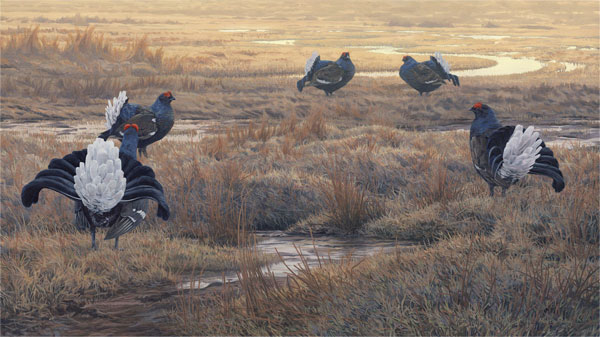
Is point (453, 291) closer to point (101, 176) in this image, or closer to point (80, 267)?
point (101, 176)

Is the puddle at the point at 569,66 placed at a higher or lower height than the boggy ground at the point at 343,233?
lower

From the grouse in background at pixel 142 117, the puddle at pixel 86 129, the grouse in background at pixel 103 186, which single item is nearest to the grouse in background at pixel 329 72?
the puddle at pixel 86 129

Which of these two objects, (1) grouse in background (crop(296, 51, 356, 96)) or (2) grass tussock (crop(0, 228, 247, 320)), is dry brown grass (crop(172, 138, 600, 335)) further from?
(1) grouse in background (crop(296, 51, 356, 96))

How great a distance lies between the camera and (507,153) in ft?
22.9

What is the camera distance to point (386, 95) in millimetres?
19891

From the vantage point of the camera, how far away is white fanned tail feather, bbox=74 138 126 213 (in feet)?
17.5

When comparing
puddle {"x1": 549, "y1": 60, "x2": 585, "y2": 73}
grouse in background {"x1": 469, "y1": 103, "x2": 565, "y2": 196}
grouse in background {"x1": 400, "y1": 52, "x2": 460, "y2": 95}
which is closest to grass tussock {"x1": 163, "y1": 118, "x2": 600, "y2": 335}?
grouse in background {"x1": 469, "y1": 103, "x2": 565, "y2": 196}

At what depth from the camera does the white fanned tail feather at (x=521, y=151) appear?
22.6ft

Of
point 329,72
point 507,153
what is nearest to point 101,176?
point 507,153

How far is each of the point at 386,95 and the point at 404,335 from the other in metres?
15.9

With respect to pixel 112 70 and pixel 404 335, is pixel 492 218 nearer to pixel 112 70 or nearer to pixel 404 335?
pixel 404 335

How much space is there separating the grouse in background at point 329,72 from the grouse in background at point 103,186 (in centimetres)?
1275

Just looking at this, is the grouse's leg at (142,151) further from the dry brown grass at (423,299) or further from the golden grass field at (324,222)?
the dry brown grass at (423,299)

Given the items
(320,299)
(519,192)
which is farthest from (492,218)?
(320,299)
